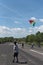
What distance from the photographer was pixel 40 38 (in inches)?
5768

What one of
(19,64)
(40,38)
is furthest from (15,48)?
(40,38)

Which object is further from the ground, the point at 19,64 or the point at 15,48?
the point at 15,48

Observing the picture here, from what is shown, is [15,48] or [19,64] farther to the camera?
[15,48]

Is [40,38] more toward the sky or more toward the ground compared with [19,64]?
more toward the sky

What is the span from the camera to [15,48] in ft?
68.4

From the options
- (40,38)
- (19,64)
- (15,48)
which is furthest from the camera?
(40,38)

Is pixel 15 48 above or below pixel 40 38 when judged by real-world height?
below

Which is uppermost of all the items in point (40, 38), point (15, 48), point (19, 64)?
point (40, 38)

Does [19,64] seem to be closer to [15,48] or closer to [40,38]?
[15,48]

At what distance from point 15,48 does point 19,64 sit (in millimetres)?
2093

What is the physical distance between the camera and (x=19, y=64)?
754 inches

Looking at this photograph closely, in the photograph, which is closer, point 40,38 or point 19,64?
point 19,64

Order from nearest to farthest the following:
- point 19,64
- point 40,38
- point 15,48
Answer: point 19,64
point 15,48
point 40,38

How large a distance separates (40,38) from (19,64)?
420ft
